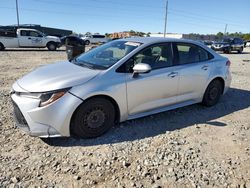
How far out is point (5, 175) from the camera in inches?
112

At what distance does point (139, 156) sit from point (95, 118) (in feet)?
2.94

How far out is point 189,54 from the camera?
4.89m

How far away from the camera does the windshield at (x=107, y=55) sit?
400 centimetres

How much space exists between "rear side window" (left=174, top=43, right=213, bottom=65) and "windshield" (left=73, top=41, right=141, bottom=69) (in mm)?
914

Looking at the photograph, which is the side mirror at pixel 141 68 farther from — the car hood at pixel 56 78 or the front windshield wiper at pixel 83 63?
the front windshield wiper at pixel 83 63

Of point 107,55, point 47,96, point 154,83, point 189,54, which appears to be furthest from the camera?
point 189,54

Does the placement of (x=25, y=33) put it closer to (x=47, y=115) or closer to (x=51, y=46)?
(x=51, y=46)

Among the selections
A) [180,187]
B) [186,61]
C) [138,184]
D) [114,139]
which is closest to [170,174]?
[180,187]

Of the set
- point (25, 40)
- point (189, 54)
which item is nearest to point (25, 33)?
point (25, 40)

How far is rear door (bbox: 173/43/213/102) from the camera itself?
15.2 ft

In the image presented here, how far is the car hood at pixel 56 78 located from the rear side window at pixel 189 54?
1.80m

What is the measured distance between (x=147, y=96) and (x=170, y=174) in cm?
153

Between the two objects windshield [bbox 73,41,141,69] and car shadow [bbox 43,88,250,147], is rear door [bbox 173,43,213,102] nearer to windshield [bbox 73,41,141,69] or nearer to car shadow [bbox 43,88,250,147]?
car shadow [bbox 43,88,250,147]

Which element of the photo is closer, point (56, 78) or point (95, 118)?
point (56, 78)
